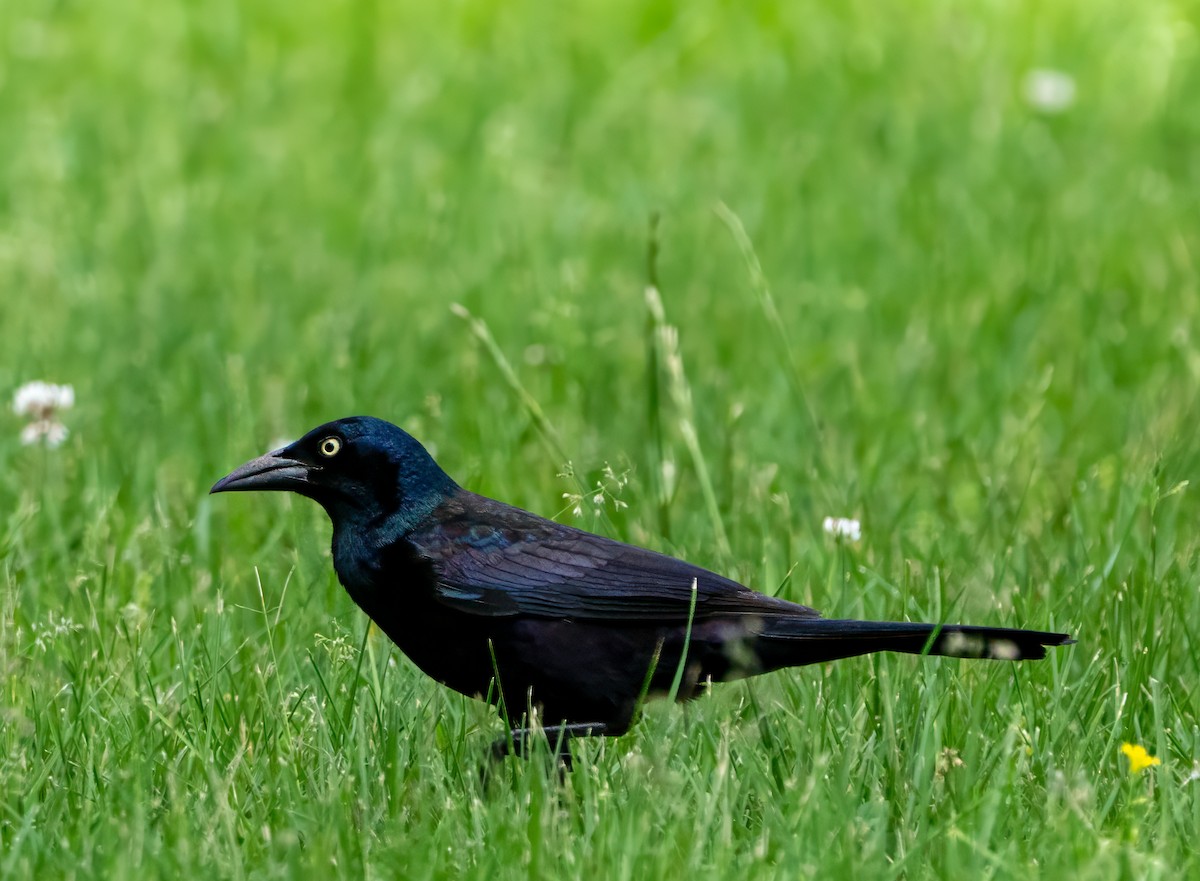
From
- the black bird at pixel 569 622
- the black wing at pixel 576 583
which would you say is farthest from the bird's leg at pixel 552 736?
→ the black wing at pixel 576 583

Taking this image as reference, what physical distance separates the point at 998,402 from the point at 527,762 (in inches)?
118

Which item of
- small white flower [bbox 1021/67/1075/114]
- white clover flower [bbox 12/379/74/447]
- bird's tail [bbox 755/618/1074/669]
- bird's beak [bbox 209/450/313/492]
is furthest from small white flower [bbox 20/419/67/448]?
small white flower [bbox 1021/67/1075/114]

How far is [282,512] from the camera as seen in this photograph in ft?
17.3

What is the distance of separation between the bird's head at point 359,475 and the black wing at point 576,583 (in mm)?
97

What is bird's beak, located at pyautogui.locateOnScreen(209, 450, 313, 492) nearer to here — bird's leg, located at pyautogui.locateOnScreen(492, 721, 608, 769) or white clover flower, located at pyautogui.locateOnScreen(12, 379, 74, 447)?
bird's leg, located at pyautogui.locateOnScreen(492, 721, 608, 769)

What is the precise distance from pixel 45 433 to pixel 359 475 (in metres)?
1.79

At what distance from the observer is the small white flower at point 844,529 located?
4.54 meters

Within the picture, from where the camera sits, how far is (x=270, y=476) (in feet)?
13.1

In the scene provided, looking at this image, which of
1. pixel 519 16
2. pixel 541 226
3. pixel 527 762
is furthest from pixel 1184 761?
pixel 519 16

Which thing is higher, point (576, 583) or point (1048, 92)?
point (1048, 92)

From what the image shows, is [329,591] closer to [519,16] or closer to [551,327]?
[551,327]

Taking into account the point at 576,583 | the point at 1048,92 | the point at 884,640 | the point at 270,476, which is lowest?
the point at 884,640

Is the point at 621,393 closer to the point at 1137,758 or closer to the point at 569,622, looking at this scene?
the point at 569,622

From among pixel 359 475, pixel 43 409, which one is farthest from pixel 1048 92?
pixel 359 475
